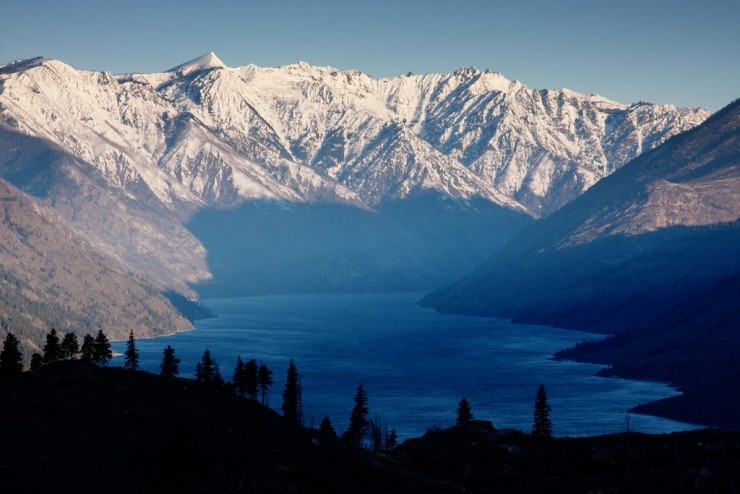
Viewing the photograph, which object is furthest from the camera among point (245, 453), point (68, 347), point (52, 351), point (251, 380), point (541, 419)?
point (68, 347)

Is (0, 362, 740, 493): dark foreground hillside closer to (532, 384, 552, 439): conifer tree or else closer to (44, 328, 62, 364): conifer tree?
(532, 384, 552, 439): conifer tree

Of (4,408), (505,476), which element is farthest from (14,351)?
(505,476)

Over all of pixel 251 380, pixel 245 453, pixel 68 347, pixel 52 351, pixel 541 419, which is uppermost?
pixel 68 347

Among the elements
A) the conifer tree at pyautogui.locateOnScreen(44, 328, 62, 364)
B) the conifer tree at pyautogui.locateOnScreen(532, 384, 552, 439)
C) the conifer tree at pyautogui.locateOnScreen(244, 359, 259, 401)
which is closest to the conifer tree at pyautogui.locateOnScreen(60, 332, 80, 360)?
the conifer tree at pyautogui.locateOnScreen(44, 328, 62, 364)

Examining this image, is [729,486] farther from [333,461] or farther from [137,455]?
[137,455]

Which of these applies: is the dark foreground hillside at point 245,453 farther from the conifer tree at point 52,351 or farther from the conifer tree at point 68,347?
the conifer tree at point 68,347

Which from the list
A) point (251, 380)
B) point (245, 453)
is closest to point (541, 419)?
point (251, 380)

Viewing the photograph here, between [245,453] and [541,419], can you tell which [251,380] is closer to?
[245,453]

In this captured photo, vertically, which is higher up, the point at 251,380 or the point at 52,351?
the point at 52,351

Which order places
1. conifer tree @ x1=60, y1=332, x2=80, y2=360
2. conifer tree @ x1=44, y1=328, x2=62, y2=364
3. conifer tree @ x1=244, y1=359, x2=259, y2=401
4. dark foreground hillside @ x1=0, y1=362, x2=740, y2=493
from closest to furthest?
1. dark foreground hillside @ x1=0, y1=362, x2=740, y2=493
2. conifer tree @ x1=44, y1=328, x2=62, y2=364
3. conifer tree @ x1=244, y1=359, x2=259, y2=401
4. conifer tree @ x1=60, y1=332, x2=80, y2=360

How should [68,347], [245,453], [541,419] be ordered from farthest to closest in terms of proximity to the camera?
[68,347], [541,419], [245,453]
